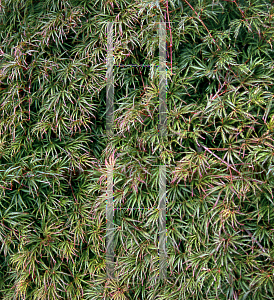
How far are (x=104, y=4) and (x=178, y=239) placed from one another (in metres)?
1.40

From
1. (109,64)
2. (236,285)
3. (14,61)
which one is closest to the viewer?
(236,285)

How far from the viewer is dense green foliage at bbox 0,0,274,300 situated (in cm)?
133

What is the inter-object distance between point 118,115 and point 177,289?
1.01m

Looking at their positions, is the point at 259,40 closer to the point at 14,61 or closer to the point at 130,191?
the point at 130,191

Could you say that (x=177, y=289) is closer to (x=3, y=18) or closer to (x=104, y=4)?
(x=104, y=4)

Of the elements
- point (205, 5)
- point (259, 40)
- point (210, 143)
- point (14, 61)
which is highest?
point (205, 5)

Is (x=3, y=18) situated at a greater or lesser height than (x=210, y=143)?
greater

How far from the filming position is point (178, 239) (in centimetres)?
138

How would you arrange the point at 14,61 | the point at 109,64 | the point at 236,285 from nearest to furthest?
the point at 236,285 → the point at 109,64 → the point at 14,61

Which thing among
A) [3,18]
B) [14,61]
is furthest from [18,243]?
Answer: [3,18]

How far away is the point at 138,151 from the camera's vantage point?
1.42 m

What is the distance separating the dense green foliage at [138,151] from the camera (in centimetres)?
133

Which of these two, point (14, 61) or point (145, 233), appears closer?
point (145, 233)

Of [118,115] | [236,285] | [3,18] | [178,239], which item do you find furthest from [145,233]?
[3,18]
